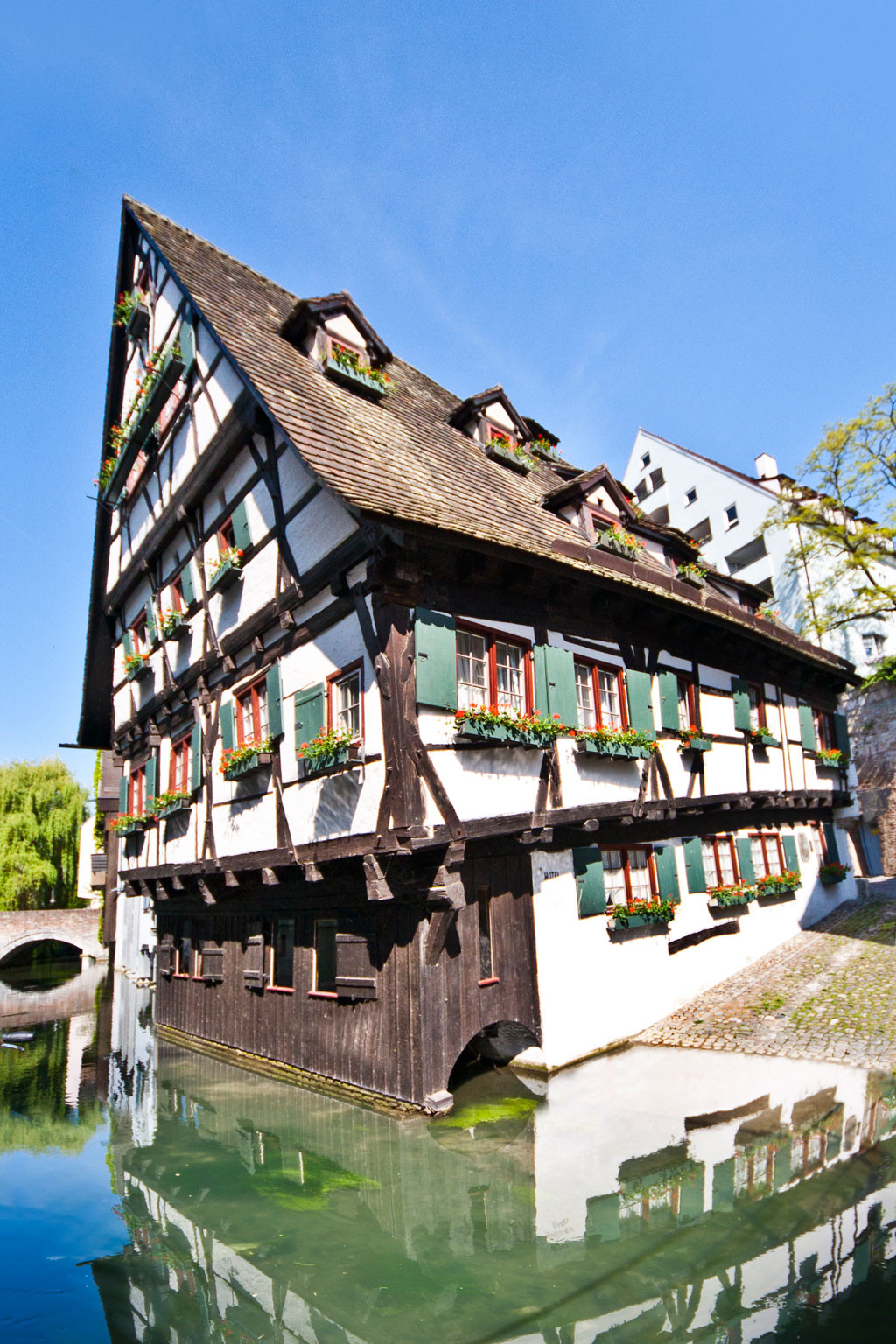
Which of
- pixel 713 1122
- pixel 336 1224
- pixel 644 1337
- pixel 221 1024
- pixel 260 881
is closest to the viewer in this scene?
pixel 644 1337

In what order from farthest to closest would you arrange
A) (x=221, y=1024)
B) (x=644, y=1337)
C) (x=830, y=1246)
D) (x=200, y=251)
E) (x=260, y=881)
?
(x=200, y=251), (x=221, y=1024), (x=260, y=881), (x=830, y=1246), (x=644, y=1337)

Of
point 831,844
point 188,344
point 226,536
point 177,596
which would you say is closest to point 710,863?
point 831,844

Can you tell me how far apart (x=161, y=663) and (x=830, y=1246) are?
44.2 ft

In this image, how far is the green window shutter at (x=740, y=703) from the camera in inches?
605

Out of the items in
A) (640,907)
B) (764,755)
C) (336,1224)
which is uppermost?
(764,755)

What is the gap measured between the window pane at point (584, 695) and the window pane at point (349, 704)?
3.38 metres

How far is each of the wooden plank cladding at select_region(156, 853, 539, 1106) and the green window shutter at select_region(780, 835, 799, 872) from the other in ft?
27.4

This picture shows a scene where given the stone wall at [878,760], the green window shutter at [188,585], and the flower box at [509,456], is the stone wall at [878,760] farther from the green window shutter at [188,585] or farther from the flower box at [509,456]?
the green window shutter at [188,585]

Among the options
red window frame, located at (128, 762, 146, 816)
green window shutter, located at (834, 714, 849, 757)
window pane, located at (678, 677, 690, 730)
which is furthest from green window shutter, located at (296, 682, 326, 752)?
green window shutter, located at (834, 714, 849, 757)

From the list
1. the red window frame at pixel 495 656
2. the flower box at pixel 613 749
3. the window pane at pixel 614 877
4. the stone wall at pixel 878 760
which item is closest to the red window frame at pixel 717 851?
the window pane at pixel 614 877

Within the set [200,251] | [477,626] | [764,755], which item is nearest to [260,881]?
[477,626]

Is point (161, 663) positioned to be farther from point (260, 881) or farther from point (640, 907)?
point (640, 907)

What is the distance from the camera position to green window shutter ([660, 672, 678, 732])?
13102 millimetres

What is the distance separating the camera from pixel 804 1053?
10.8 m
